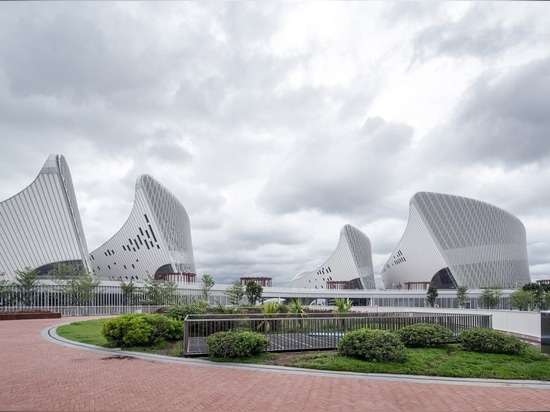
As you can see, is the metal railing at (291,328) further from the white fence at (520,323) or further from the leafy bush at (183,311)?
the white fence at (520,323)

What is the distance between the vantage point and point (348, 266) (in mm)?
87938

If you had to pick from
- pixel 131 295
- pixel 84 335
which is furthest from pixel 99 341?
pixel 131 295

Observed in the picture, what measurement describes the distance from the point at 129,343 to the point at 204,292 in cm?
3283

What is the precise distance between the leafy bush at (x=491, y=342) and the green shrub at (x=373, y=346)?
10.3ft

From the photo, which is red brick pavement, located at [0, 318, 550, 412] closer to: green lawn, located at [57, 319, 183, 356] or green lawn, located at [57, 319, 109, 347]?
green lawn, located at [57, 319, 183, 356]

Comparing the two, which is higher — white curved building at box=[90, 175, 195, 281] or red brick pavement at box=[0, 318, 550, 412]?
white curved building at box=[90, 175, 195, 281]

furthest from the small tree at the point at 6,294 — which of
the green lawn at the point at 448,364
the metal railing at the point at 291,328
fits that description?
the green lawn at the point at 448,364

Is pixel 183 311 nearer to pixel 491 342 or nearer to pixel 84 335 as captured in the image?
pixel 84 335

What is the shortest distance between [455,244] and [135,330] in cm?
6998

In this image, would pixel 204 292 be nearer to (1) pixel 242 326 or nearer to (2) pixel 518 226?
(1) pixel 242 326

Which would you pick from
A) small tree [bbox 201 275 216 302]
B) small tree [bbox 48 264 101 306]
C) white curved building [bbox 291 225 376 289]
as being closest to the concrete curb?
small tree [bbox 48 264 101 306]

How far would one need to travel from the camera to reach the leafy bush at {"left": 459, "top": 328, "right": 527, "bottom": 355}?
1370cm

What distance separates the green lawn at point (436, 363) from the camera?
1123cm

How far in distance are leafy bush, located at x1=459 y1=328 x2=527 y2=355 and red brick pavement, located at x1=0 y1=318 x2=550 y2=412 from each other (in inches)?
139
